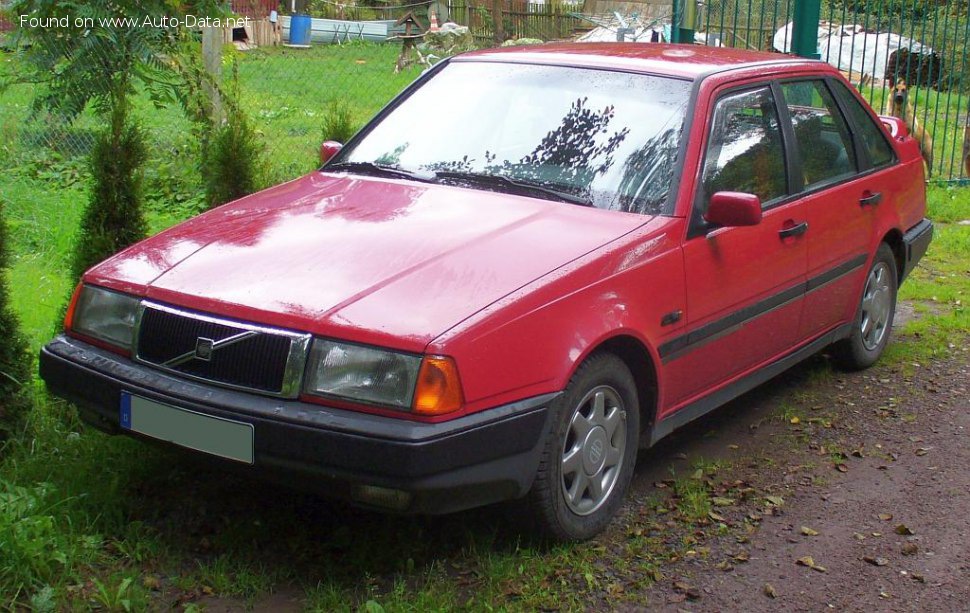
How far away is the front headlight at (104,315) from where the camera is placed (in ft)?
12.0

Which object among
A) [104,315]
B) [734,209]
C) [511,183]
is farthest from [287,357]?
[734,209]

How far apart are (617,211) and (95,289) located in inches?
73.4

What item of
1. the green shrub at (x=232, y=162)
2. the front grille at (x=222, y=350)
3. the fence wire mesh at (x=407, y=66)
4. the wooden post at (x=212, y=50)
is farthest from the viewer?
the fence wire mesh at (x=407, y=66)

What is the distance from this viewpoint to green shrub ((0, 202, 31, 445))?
14.0 feet

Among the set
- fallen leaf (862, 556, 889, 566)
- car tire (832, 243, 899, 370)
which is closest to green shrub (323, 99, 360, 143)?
car tire (832, 243, 899, 370)

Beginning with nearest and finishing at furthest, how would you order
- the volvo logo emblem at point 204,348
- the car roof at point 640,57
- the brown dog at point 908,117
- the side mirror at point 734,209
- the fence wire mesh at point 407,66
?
the volvo logo emblem at point 204,348 < the side mirror at point 734,209 < the car roof at point 640,57 < the fence wire mesh at point 407,66 < the brown dog at point 908,117

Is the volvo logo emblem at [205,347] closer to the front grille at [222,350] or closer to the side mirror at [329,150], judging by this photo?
the front grille at [222,350]

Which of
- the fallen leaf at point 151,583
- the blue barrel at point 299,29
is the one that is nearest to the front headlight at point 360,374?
the fallen leaf at point 151,583

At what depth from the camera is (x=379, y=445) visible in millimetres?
3137

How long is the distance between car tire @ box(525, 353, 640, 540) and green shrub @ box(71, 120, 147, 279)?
2.22m

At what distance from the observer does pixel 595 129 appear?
4445 mm

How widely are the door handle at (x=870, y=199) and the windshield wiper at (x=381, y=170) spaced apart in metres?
2.27

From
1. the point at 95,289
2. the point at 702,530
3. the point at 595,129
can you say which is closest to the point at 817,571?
the point at 702,530

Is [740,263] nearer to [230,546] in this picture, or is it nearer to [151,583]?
[230,546]
